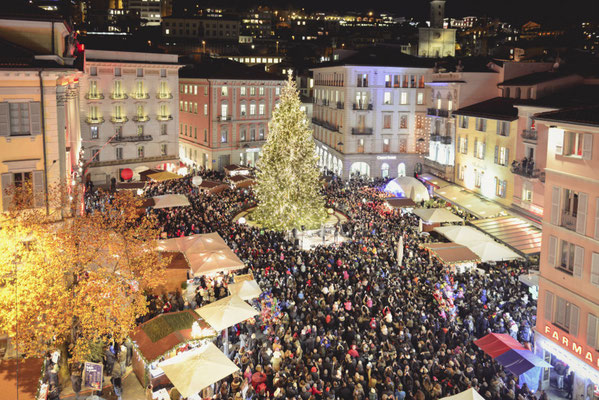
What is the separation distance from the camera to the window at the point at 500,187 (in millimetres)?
42844

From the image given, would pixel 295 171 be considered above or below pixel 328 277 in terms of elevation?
above

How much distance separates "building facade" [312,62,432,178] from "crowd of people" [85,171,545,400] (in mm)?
24865

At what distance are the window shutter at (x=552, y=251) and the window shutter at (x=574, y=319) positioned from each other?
2049 mm

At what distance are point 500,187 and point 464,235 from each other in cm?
1056

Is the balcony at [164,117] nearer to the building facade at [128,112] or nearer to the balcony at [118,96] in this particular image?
the building facade at [128,112]

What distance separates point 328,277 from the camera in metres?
28.3

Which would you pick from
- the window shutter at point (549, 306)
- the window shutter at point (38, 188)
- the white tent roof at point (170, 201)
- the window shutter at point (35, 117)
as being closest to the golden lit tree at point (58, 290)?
the window shutter at point (38, 188)

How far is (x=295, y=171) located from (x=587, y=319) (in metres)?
21.8

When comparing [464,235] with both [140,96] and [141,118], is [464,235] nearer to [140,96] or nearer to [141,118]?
[141,118]

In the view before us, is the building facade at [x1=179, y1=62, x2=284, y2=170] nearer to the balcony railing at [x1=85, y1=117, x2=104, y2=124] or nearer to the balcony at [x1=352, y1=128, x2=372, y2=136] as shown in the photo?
the balcony at [x1=352, y1=128, x2=372, y2=136]

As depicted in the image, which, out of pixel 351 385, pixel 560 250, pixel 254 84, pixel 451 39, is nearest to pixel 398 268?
pixel 560 250

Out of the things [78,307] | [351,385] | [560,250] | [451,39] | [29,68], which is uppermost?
[451,39]

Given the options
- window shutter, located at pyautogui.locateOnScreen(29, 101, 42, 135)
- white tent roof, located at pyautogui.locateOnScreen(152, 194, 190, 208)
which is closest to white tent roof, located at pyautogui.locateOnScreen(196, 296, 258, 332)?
window shutter, located at pyautogui.locateOnScreen(29, 101, 42, 135)

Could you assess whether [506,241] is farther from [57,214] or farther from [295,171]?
[57,214]
